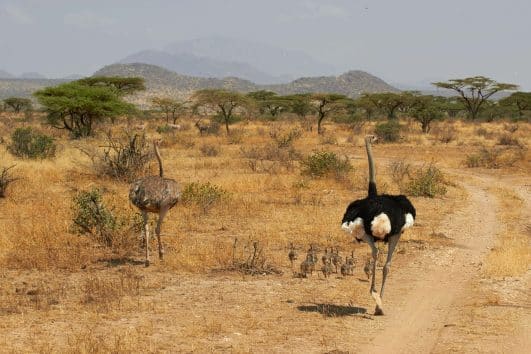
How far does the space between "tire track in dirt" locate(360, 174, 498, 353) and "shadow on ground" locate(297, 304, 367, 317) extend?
365 millimetres

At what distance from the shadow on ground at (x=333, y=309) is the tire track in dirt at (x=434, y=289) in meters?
0.36

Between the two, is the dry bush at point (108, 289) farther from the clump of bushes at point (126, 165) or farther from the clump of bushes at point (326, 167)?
the clump of bushes at point (326, 167)

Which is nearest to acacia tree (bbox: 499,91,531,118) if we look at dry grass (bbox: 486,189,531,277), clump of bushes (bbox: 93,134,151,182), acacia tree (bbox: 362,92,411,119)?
acacia tree (bbox: 362,92,411,119)

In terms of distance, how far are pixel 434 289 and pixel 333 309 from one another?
73.2 inches

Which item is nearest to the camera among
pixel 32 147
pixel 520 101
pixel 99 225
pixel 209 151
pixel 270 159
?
pixel 99 225

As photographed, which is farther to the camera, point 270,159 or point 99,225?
point 270,159

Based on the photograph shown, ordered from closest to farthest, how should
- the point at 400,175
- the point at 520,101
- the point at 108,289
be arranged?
the point at 108,289
the point at 400,175
the point at 520,101

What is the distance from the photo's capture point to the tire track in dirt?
645 cm

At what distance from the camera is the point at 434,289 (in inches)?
333

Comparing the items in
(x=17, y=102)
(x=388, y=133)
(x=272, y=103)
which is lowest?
(x=388, y=133)

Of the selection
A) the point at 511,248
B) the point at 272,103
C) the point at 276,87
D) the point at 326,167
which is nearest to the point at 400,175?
the point at 326,167

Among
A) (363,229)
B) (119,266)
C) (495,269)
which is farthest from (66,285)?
(495,269)

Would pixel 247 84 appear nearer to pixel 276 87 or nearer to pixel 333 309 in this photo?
pixel 276 87

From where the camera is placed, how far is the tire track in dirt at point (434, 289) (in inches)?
254
